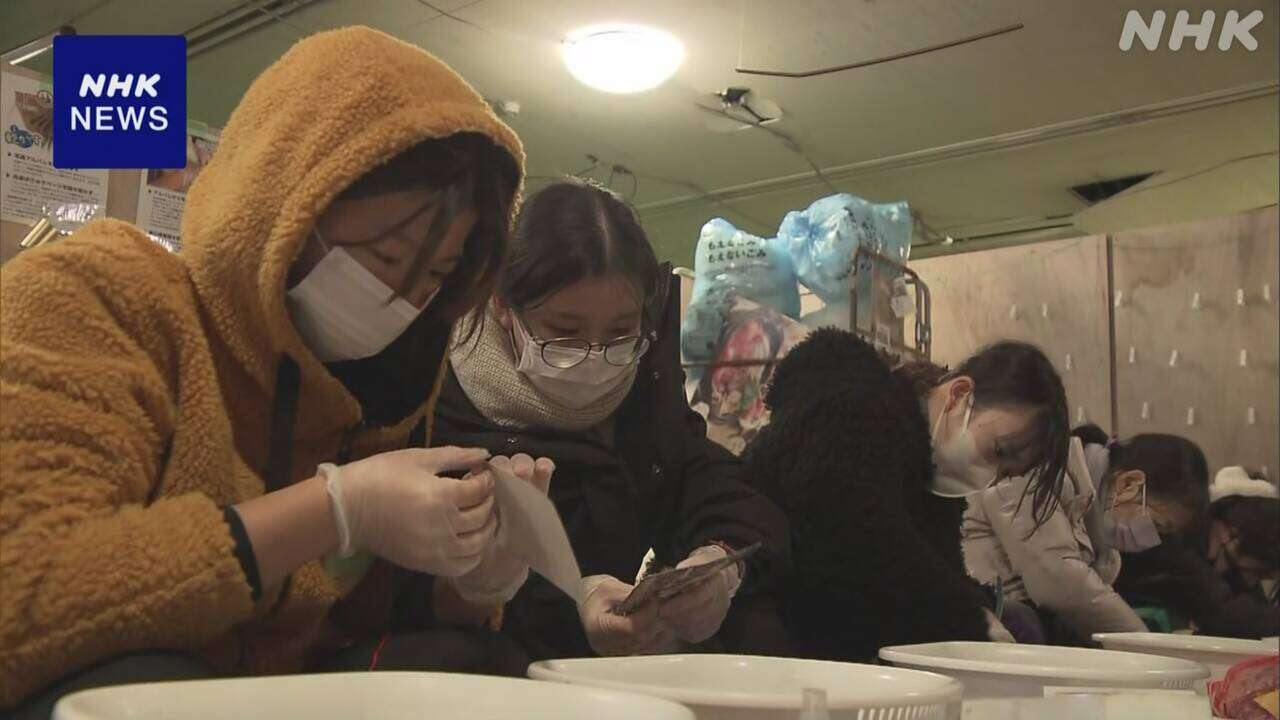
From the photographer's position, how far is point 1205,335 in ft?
11.8

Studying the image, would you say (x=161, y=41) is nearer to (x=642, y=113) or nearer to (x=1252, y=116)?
(x=642, y=113)

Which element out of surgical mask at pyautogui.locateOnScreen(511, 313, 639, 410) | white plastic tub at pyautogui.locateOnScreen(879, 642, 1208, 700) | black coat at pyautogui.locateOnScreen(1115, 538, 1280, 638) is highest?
surgical mask at pyautogui.locateOnScreen(511, 313, 639, 410)

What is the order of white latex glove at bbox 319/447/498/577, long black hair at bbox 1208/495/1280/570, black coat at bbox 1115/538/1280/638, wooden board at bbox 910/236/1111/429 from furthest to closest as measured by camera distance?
wooden board at bbox 910/236/1111/429, long black hair at bbox 1208/495/1280/570, black coat at bbox 1115/538/1280/638, white latex glove at bbox 319/447/498/577

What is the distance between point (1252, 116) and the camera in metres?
4.24

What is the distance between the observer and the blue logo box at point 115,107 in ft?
5.24

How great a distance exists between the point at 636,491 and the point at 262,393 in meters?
0.65

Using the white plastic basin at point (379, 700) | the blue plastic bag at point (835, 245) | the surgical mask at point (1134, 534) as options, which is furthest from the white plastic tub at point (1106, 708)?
the surgical mask at point (1134, 534)

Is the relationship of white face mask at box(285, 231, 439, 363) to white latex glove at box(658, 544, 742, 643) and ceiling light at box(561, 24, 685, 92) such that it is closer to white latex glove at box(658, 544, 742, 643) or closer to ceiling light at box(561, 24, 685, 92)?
white latex glove at box(658, 544, 742, 643)

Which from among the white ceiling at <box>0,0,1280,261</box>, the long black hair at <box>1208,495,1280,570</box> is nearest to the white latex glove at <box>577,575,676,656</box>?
the white ceiling at <box>0,0,1280,261</box>

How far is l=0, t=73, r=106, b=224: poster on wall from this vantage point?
1.53 m

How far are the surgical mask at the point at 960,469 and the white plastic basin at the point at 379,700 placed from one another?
1.28 metres

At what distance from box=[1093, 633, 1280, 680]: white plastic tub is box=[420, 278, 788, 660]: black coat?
21.5 inches

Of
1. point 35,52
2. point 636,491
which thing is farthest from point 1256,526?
point 35,52

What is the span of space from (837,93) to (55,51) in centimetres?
310
